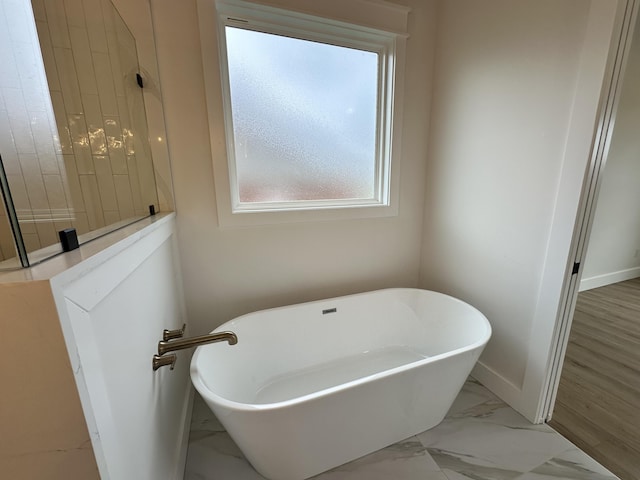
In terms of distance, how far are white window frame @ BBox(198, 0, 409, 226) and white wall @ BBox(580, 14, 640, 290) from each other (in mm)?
2128

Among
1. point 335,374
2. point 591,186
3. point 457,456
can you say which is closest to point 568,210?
point 591,186

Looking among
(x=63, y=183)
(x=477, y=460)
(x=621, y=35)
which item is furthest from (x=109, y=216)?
(x=621, y=35)

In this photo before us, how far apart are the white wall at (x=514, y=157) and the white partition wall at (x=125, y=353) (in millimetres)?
1716

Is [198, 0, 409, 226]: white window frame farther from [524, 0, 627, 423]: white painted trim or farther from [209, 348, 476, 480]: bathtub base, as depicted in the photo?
[209, 348, 476, 480]: bathtub base

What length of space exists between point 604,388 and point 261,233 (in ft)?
7.40

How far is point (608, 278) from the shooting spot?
300cm

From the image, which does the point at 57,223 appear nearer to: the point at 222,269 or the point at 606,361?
the point at 222,269

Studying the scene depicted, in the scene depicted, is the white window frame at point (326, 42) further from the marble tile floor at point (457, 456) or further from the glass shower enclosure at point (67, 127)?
the marble tile floor at point (457, 456)

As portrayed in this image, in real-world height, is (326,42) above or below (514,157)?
above

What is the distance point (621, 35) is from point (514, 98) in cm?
39

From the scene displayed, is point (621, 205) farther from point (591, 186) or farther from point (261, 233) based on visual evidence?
point (261, 233)

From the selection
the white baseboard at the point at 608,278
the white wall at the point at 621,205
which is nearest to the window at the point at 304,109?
the white wall at the point at 621,205

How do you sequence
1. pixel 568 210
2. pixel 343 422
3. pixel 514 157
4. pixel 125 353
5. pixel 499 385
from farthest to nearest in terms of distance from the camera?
1. pixel 499 385
2. pixel 514 157
3. pixel 568 210
4. pixel 343 422
5. pixel 125 353

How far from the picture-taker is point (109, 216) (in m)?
1.04
